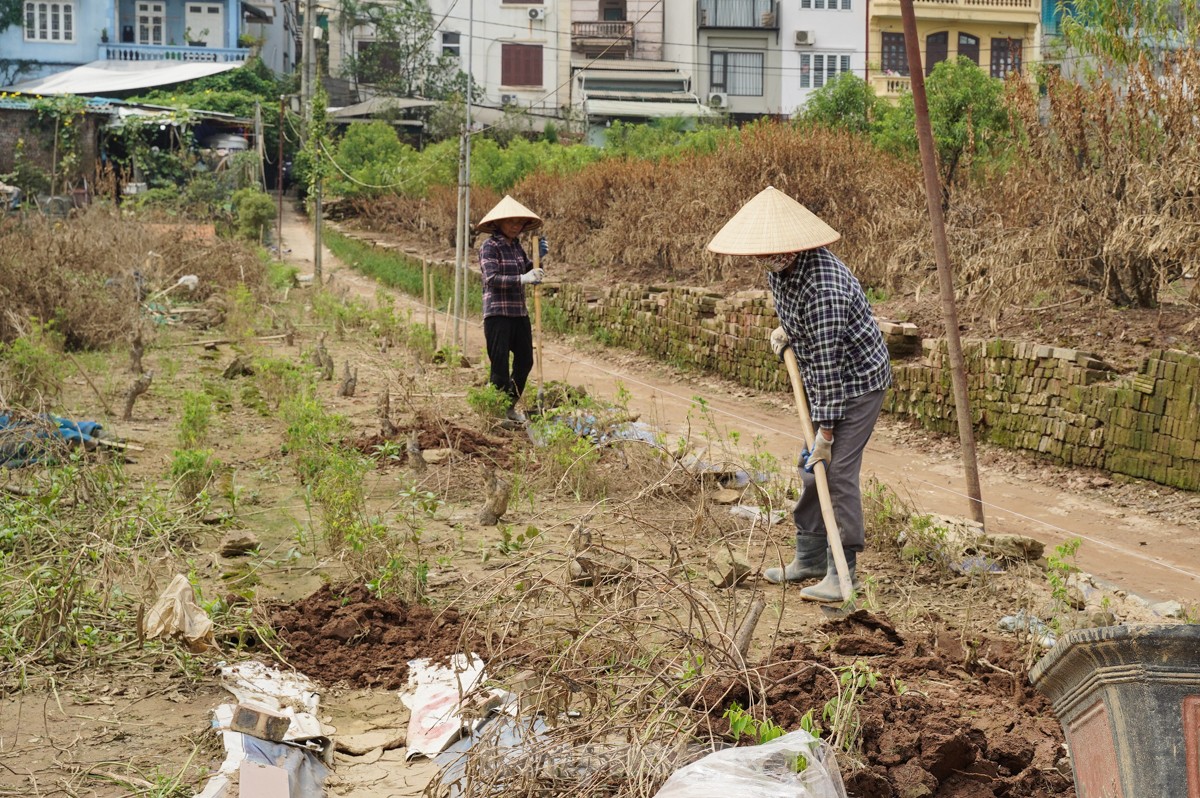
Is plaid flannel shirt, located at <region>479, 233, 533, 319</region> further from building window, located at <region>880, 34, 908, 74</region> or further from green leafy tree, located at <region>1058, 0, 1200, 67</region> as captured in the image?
building window, located at <region>880, 34, 908, 74</region>

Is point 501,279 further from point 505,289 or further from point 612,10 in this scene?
point 612,10

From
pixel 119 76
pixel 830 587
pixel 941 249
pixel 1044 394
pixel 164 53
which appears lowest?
pixel 830 587

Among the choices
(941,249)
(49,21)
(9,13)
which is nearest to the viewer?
(941,249)

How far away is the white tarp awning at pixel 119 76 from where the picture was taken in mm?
35438

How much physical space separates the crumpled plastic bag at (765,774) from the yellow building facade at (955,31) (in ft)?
122

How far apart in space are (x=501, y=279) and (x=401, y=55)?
1515 inches

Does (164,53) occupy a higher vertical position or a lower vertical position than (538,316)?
higher

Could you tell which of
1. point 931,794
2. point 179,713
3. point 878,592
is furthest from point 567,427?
point 931,794

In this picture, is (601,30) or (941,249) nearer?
(941,249)

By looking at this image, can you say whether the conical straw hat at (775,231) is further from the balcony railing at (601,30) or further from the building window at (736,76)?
the building window at (736,76)

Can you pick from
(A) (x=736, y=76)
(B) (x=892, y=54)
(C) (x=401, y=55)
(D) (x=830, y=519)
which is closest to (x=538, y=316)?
(D) (x=830, y=519)

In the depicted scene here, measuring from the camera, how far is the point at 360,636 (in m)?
5.06

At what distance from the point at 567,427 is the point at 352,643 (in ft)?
10.9

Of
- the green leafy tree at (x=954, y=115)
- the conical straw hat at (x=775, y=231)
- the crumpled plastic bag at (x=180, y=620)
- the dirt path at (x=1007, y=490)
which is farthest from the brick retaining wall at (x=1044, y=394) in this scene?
the green leafy tree at (x=954, y=115)
